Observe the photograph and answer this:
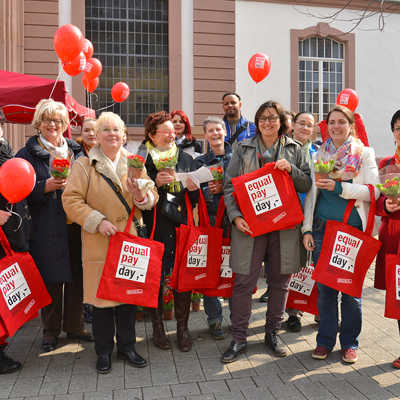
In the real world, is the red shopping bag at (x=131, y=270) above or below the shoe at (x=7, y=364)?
above

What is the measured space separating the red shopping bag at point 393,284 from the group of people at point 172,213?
0.16 m

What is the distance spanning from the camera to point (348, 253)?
346 centimetres

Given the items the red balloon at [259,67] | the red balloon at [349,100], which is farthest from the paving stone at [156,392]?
the red balloon at [259,67]

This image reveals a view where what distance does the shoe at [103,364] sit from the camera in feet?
11.3

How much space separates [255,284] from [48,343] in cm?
191

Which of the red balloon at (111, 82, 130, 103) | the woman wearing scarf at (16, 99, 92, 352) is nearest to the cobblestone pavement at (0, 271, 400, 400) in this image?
the woman wearing scarf at (16, 99, 92, 352)

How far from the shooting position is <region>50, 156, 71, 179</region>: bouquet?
137 inches

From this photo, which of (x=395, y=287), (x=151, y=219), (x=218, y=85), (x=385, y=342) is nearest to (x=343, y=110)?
(x=395, y=287)

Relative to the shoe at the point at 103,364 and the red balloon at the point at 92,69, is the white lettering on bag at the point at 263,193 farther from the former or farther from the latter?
the red balloon at the point at 92,69

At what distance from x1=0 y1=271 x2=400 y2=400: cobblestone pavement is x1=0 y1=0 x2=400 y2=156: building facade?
8.29 m

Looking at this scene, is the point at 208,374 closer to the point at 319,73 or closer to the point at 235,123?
the point at 235,123

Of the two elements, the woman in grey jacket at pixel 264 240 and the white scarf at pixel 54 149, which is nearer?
the woman in grey jacket at pixel 264 240

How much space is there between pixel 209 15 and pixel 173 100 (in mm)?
2465

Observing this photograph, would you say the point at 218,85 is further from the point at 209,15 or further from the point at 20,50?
the point at 20,50
